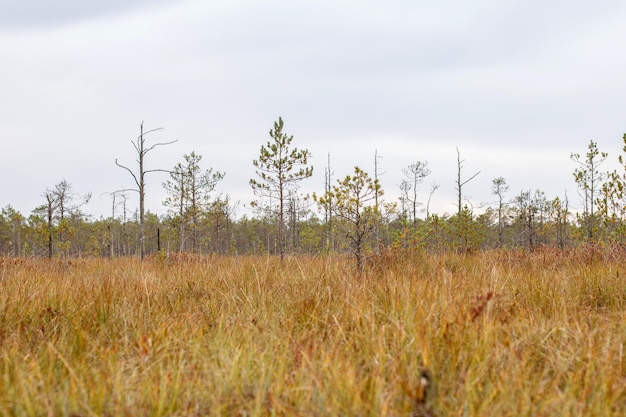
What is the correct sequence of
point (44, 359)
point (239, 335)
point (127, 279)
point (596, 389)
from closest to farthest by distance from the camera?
point (596, 389), point (44, 359), point (239, 335), point (127, 279)

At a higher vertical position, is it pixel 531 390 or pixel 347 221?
pixel 347 221

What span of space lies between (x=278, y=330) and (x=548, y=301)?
11.2ft

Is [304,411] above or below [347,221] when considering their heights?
below

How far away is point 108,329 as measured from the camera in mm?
3945

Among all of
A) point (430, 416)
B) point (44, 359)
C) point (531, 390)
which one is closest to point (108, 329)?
point (44, 359)

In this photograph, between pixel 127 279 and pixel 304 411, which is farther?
pixel 127 279

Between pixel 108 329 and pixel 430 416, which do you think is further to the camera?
pixel 108 329

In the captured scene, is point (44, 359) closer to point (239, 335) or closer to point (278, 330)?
point (239, 335)

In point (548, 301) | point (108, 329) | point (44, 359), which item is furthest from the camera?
point (548, 301)

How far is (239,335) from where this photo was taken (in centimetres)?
334

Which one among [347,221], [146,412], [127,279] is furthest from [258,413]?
[347,221]

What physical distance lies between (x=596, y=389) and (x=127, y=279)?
609 centimetres

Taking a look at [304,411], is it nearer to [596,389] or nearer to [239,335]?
[239,335]

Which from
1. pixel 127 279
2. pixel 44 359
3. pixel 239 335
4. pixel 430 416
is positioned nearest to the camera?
pixel 430 416
